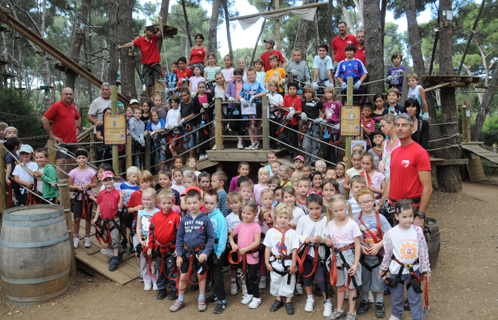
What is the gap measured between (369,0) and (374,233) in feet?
21.2

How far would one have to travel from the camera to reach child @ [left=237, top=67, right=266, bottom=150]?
7516mm

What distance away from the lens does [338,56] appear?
947 centimetres

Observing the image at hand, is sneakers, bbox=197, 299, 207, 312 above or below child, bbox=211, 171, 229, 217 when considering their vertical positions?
below

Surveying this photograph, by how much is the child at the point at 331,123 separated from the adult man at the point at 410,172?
2788 mm

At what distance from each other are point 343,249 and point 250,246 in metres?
1.09

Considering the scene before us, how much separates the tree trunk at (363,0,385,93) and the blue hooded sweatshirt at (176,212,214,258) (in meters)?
5.64

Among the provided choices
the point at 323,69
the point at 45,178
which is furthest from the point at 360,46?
the point at 45,178

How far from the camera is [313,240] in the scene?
4.31 meters

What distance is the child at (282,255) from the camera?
14.3 feet

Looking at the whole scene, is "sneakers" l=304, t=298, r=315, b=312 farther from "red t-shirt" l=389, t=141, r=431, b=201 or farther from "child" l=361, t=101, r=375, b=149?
"child" l=361, t=101, r=375, b=149

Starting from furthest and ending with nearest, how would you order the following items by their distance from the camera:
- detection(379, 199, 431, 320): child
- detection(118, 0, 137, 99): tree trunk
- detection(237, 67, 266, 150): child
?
detection(118, 0, 137, 99): tree trunk, detection(237, 67, 266, 150): child, detection(379, 199, 431, 320): child

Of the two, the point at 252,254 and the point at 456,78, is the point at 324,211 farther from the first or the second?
the point at 456,78

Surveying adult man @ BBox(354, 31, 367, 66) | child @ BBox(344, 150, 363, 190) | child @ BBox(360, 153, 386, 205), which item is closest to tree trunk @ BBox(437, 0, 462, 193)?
adult man @ BBox(354, 31, 367, 66)

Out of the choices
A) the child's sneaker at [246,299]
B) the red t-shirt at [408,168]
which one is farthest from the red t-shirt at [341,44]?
the child's sneaker at [246,299]
